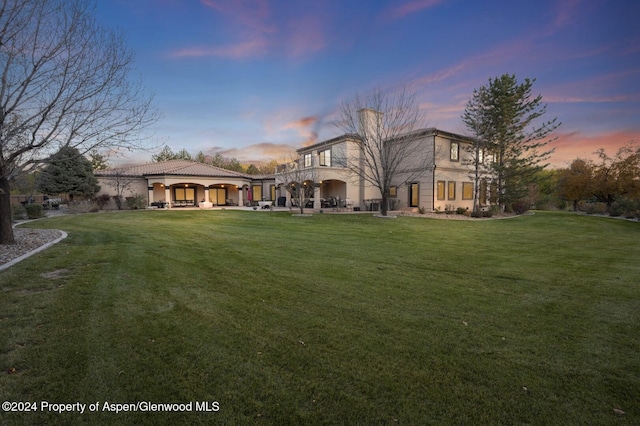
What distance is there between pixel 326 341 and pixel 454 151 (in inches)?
923

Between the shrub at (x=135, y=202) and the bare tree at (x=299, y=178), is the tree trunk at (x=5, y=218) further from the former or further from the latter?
the shrub at (x=135, y=202)

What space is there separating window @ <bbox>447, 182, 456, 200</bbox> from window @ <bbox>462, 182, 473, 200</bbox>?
116 centimetres

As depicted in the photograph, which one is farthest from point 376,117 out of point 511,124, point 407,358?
point 407,358

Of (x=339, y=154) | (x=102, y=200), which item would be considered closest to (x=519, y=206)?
(x=339, y=154)

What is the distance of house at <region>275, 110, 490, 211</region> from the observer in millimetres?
21781

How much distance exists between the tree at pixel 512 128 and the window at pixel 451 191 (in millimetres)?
2956

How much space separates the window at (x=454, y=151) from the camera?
903 inches

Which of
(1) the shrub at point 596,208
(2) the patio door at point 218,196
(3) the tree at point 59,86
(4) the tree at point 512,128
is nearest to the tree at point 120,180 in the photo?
(2) the patio door at point 218,196

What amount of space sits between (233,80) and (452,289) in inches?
639

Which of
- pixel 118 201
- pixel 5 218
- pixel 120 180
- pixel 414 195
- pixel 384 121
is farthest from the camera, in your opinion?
pixel 120 180

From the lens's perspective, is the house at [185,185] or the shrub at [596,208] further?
the house at [185,185]

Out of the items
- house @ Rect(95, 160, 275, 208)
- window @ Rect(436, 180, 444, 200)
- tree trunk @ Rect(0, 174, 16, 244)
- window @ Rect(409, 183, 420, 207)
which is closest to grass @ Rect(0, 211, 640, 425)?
tree trunk @ Rect(0, 174, 16, 244)

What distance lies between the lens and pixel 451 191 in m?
23.1

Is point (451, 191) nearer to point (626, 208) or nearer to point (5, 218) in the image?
point (626, 208)
